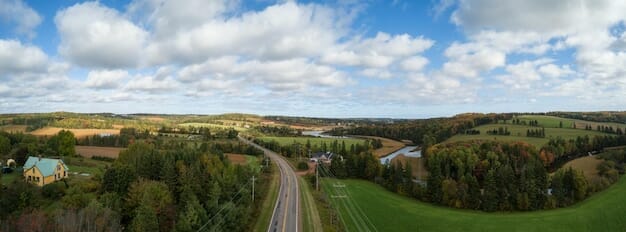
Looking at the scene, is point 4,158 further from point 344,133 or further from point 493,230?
point 344,133

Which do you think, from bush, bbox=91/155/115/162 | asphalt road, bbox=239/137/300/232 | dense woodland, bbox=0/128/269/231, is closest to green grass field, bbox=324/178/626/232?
asphalt road, bbox=239/137/300/232

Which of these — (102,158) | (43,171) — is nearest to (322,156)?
(102,158)

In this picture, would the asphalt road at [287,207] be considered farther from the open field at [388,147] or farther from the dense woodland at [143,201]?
the open field at [388,147]

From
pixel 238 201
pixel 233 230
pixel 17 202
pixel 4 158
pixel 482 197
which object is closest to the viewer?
pixel 233 230

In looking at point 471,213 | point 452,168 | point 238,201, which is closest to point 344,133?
point 452,168

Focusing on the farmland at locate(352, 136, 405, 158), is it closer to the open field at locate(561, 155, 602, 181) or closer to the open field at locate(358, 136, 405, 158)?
the open field at locate(358, 136, 405, 158)

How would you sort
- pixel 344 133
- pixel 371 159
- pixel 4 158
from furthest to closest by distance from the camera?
pixel 344 133
pixel 371 159
pixel 4 158

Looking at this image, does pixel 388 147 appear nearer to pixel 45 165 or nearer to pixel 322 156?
pixel 322 156
